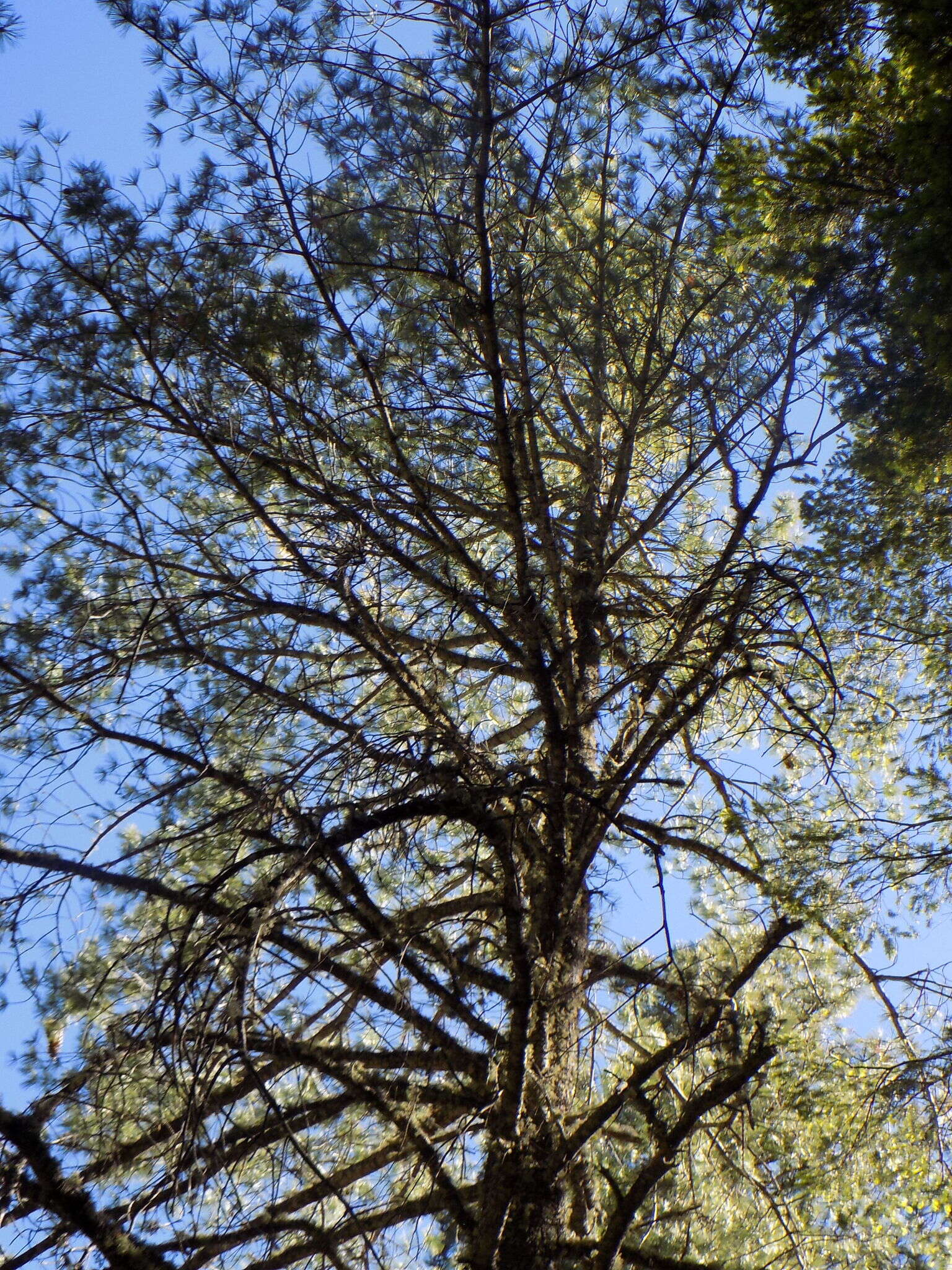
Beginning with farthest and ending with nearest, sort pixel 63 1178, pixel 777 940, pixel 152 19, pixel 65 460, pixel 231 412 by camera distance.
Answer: pixel 65 460
pixel 231 412
pixel 152 19
pixel 777 940
pixel 63 1178

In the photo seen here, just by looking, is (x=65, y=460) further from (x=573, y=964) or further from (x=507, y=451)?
(x=573, y=964)

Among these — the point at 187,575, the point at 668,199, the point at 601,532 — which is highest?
the point at 668,199

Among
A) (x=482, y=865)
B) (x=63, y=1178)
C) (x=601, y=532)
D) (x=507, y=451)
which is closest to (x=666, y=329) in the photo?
(x=601, y=532)

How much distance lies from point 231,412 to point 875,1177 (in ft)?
15.5

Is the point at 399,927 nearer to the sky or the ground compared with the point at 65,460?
nearer to the ground

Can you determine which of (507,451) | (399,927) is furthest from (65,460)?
(399,927)

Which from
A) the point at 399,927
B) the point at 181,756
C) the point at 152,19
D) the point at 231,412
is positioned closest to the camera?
the point at 181,756

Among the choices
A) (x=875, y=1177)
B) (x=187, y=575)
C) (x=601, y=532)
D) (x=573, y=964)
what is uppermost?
(x=187, y=575)

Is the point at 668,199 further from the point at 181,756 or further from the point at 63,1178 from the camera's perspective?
the point at 63,1178

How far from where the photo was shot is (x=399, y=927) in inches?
132

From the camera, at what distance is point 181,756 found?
3.05 meters

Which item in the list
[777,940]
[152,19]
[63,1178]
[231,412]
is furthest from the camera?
[231,412]

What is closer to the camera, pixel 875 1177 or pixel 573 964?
pixel 573 964

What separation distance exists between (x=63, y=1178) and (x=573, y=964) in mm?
1927
